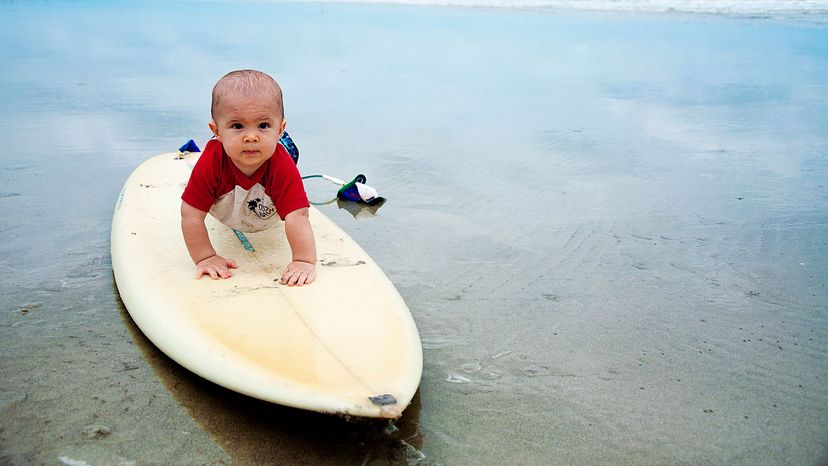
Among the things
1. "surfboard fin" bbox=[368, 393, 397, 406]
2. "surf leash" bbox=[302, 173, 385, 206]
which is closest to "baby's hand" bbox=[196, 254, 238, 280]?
"surfboard fin" bbox=[368, 393, 397, 406]

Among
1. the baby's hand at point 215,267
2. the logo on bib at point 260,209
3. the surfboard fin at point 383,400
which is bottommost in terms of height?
the baby's hand at point 215,267

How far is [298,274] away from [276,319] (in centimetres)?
34

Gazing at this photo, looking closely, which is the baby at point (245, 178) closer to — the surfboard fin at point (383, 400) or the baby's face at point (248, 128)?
the baby's face at point (248, 128)

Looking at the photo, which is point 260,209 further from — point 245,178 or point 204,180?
point 204,180

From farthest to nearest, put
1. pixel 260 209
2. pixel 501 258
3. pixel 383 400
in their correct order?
1. pixel 501 258
2. pixel 260 209
3. pixel 383 400

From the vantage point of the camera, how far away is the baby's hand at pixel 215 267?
108 inches

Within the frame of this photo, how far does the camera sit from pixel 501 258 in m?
3.48

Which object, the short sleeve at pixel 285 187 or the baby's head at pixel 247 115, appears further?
the short sleeve at pixel 285 187

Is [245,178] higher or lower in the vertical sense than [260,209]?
higher

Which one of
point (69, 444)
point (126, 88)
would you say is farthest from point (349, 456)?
point (126, 88)

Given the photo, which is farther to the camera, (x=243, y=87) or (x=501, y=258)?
(x=501, y=258)

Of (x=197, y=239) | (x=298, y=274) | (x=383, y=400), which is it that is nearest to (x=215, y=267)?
(x=197, y=239)

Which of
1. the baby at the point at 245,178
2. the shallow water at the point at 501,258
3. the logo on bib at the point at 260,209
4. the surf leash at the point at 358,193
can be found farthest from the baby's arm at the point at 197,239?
the surf leash at the point at 358,193

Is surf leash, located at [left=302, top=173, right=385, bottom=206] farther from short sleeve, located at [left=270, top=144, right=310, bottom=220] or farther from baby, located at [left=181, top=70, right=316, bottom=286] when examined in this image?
short sleeve, located at [left=270, top=144, right=310, bottom=220]
